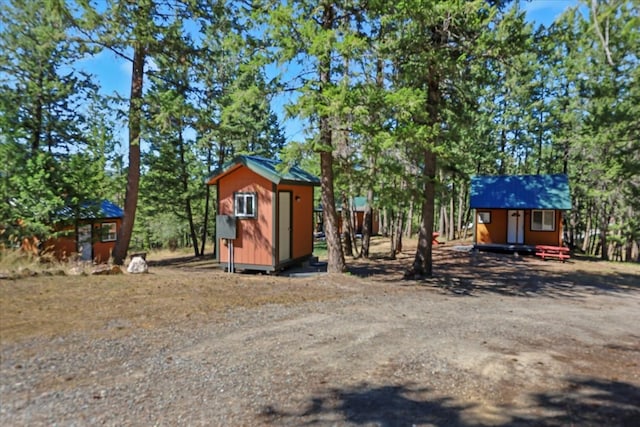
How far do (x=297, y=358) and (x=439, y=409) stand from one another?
154 centimetres

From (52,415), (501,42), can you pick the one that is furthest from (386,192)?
(52,415)

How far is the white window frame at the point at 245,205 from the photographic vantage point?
1080cm

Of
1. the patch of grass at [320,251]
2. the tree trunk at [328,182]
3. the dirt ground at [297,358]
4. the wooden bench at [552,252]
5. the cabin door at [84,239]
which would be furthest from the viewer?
the wooden bench at [552,252]

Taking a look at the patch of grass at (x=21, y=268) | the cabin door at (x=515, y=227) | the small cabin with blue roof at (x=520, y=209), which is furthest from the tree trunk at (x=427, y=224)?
the cabin door at (x=515, y=227)

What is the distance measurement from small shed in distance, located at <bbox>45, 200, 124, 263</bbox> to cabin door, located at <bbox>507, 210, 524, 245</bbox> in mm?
18440

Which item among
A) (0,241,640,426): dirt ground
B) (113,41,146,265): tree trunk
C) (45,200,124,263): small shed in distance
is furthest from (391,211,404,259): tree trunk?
(45,200,124,263): small shed in distance

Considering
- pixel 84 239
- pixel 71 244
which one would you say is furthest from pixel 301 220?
pixel 71 244

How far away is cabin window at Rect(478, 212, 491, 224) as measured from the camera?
20.6 m

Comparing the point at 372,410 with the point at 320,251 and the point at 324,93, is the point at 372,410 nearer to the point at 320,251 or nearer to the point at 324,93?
the point at 324,93

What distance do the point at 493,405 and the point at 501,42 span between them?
26.0 ft

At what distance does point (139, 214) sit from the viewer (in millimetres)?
25750

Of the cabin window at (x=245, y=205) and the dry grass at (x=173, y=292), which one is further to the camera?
the cabin window at (x=245, y=205)

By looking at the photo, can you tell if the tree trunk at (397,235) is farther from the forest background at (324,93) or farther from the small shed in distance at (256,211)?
the small shed in distance at (256,211)

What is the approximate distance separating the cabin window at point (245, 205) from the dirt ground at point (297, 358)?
339 cm
